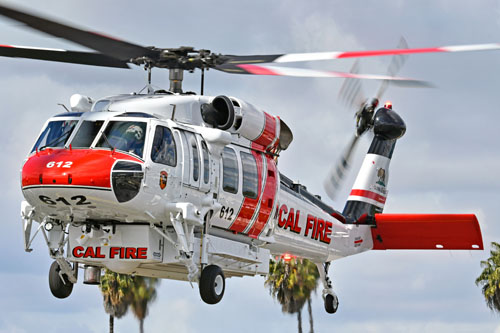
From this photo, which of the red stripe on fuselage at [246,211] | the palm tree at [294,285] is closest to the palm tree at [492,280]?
the palm tree at [294,285]

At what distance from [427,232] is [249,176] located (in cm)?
532

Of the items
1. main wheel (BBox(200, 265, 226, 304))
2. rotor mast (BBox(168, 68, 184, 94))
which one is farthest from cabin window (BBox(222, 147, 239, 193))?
rotor mast (BBox(168, 68, 184, 94))

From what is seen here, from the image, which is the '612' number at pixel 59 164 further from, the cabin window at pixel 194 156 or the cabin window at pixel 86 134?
the cabin window at pixel 194 156

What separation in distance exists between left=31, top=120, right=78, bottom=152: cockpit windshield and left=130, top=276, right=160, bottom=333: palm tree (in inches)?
329

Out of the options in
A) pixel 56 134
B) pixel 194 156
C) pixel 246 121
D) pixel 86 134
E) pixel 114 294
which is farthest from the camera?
pixel 114 294

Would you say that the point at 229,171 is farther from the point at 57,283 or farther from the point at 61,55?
the point at 61,55

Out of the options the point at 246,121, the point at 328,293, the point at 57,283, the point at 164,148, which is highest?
the point at 246,121

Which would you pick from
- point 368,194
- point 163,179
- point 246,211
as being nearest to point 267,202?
point 246,211

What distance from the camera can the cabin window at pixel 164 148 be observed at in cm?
1570

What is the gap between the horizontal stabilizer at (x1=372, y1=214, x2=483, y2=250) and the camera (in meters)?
21.0

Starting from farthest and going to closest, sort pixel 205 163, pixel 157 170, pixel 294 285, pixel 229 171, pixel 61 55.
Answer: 1. pixel 294 285
2. pixel 61 55
3. pixel 229 171
4. pixel 205 163
5. pixel 157 170

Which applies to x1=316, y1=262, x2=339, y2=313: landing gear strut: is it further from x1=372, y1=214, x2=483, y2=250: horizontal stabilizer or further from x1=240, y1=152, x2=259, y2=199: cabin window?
x1=240, y1=152, x2=259, y2=199: cabin window

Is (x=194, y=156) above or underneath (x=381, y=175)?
underneath

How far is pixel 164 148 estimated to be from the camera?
15852 mm
